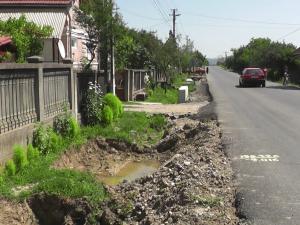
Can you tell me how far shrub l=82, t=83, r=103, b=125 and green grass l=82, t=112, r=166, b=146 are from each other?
1.34 ft

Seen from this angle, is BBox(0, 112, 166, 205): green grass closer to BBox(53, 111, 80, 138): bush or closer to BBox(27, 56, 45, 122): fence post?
BBox(53, 111, 80, 138): bush

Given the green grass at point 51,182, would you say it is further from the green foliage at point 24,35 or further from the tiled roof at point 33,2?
the tiled roof at point 33,2

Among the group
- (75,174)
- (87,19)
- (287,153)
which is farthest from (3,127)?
(87,19)

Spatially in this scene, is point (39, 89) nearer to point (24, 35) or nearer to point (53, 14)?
point (24, 35)

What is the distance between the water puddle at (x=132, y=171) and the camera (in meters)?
11.1

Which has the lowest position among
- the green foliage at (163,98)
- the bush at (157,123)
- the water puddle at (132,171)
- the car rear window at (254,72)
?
the water puddle at (132,171)

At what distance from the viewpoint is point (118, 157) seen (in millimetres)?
13242

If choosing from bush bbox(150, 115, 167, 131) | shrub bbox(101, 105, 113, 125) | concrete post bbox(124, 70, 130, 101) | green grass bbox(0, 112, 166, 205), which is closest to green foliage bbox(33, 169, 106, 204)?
green grass bbox(0, 112, 166, 205)

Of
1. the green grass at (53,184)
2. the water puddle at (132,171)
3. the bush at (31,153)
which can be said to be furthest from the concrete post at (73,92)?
the green grass at (53,184)

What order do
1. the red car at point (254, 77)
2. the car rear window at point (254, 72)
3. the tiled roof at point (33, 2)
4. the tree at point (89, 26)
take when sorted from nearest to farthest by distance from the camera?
1. the tree at point (89, 26)
2. the tiled roof at point (33, 2)
3. the red car at point (254, 77)
4. the car rear window at point (254, 72)

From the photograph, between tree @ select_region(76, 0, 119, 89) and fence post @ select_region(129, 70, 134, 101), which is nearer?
tree @ select_region(76, 0, 119, 89)

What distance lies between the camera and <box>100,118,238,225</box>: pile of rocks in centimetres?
650

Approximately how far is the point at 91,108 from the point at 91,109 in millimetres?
29

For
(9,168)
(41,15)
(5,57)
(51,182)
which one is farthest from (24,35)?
(51,182)
